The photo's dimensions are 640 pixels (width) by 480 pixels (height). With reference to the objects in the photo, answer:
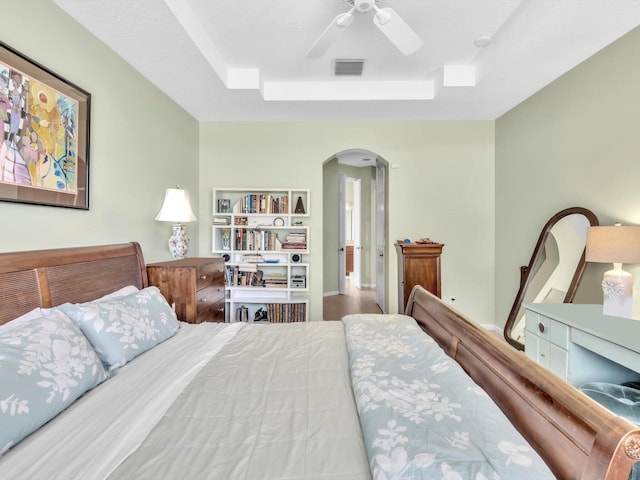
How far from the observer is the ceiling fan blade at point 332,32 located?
1.82 m

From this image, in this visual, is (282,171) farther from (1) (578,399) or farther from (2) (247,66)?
(1) (578,399)

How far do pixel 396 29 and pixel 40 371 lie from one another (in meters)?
2.49

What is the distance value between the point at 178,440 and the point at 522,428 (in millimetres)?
1064

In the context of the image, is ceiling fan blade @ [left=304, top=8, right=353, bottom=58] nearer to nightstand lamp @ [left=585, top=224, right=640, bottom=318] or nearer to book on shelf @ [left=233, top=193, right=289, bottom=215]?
book on shelf @ [left=233, top=193, right=289, bottom=215]

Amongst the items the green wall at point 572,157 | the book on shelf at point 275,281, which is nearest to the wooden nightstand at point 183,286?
the book on shelf at point 275,281

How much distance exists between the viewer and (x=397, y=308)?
12.6ft

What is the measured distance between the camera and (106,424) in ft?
3.18

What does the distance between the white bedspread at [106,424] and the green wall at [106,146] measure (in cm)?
103

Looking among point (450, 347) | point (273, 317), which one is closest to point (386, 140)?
point (273, 317)

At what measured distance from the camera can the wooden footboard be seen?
63 cm

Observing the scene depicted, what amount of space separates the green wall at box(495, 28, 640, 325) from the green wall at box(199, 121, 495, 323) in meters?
0.21

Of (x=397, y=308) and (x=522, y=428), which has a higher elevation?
(x=522, y=428)

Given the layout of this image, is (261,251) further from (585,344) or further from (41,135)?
(585,344)

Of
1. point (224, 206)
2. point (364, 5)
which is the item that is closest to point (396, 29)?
point (364, 5)
